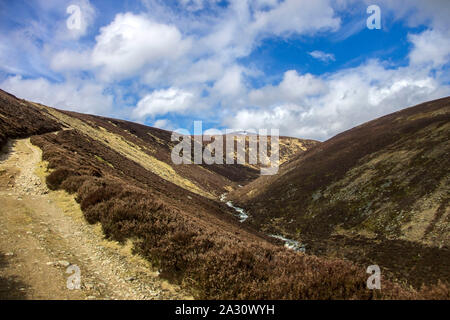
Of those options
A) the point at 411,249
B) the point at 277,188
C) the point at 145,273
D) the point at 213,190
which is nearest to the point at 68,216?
the point at 145,273

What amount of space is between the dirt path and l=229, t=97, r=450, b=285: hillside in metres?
21.8

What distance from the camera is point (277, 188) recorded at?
4938 cm

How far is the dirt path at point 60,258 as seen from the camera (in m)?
6.29

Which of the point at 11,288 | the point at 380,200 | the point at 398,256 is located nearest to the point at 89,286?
the point at 11,288

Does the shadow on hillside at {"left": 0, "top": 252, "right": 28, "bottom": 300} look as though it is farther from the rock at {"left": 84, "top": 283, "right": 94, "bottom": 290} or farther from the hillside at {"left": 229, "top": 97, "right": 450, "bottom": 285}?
the hillside at {"left": 229, "top": 97, "right": 450, "bottom": 285}

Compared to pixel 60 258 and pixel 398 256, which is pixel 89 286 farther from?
pixel 398 256

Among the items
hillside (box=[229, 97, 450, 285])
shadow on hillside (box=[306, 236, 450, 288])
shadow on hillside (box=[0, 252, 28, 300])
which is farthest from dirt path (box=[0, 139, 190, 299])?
hillside (box=[229, 97, 450, 285])

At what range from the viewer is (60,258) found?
26.0 feet

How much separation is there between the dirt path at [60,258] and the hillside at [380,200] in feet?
71.5

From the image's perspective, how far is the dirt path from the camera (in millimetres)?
6289

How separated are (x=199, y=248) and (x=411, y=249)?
23.2 meters

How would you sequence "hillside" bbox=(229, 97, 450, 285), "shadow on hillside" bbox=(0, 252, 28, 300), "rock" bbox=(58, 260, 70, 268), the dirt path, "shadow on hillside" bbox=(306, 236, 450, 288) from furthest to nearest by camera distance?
"hillside" bbox=(229, 97, 450, 285) < "shadow on hillside" bbox=(306, 236, 450, 288) < "rock" bbox=(58, 260, 70, 268) < the dirt path < "shadow on hillside" bbox=(0, 252, 28, 300)
